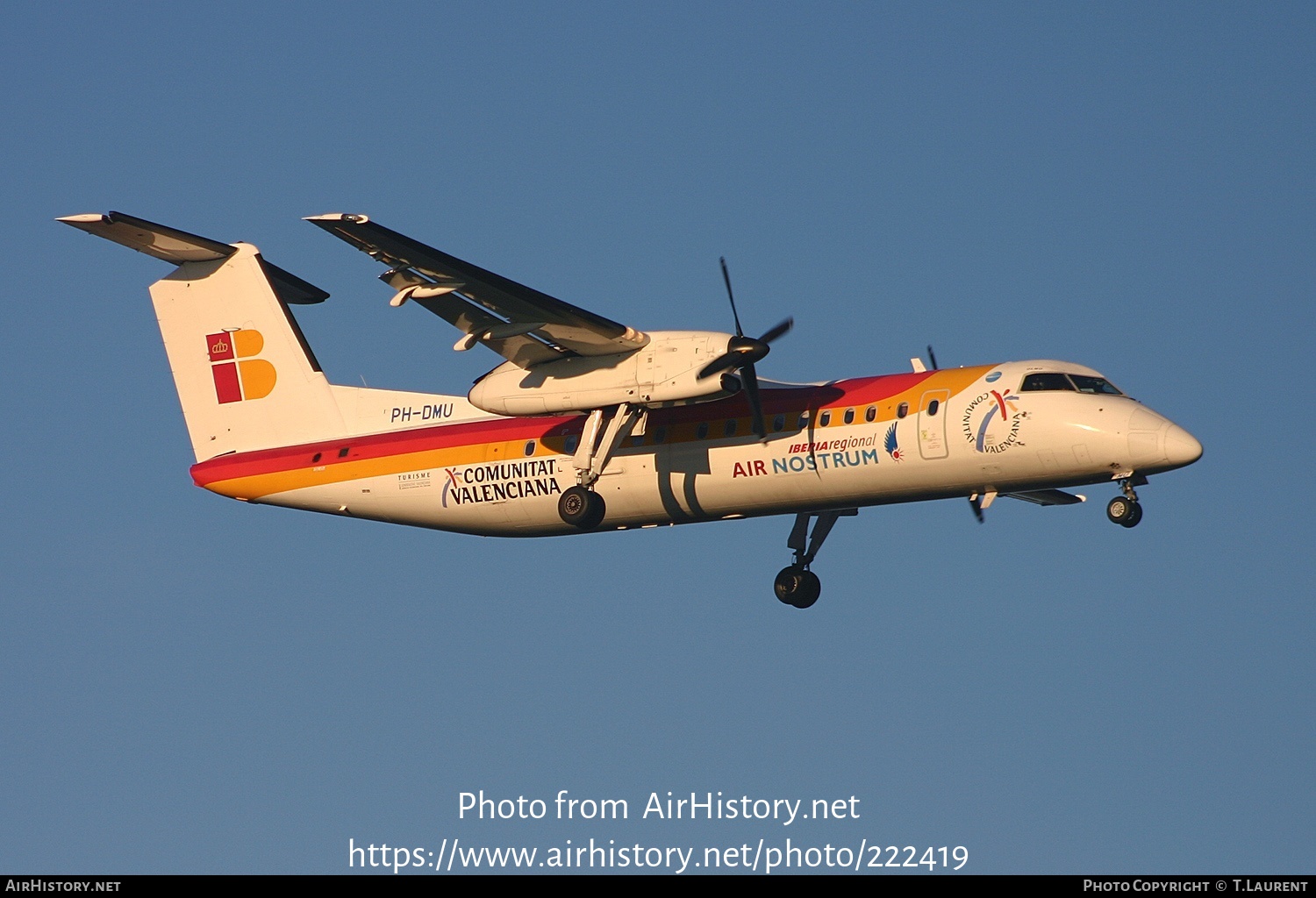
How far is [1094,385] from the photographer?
68.9 ft

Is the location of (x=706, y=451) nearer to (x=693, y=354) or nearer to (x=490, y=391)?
(x=693, y=354)

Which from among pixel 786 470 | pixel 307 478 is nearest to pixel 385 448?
pixel 307 478

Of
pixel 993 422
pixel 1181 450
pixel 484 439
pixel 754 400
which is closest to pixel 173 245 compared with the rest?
pixel 484 439

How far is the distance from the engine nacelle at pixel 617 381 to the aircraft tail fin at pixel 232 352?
383cm

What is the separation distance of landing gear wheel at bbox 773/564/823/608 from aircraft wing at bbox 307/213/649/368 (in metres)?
4.56

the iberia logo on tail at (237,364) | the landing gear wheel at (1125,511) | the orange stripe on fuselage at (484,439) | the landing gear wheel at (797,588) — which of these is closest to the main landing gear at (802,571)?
the landing gear wheel at (797,588)

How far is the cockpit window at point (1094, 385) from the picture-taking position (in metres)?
20.9

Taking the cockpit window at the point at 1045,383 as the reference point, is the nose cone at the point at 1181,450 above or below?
below

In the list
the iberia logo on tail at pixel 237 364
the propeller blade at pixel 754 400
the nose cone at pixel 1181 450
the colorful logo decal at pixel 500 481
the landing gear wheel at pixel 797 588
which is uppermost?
the iberia logo on tail at pixel 237 364

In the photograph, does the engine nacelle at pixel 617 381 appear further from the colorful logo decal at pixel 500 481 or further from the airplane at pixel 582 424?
the colorful logo decal at pixel 500 481

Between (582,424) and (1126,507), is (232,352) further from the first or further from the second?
(1126,507)

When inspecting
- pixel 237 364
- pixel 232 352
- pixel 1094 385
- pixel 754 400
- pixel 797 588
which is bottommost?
pixel 797 588

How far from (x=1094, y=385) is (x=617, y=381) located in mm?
5895

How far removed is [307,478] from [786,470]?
23.4 feet
